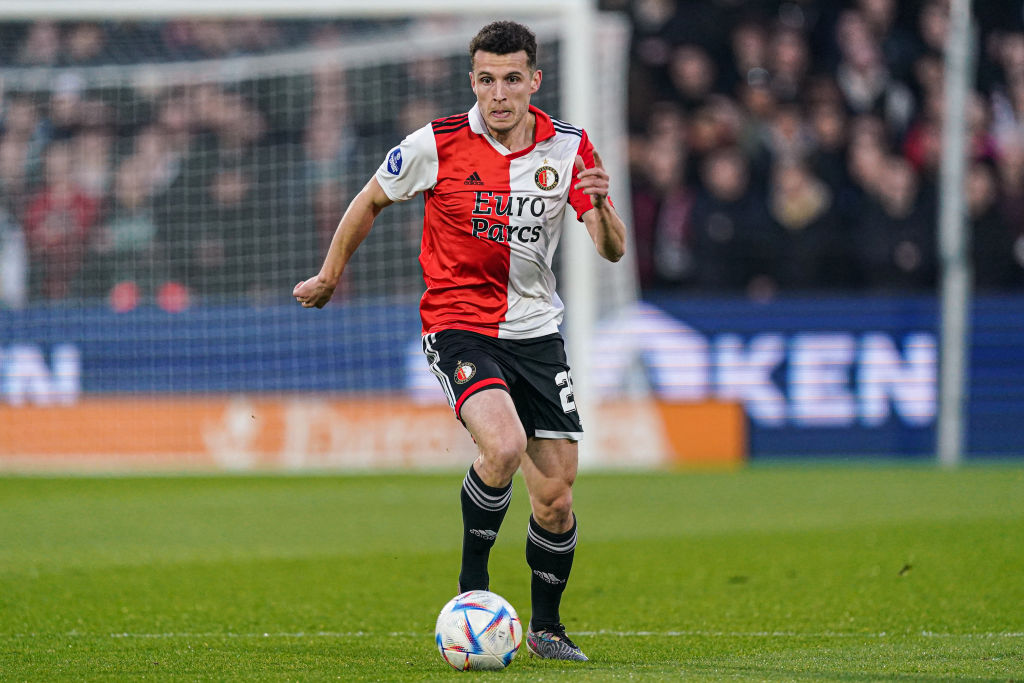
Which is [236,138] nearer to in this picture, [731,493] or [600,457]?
[600,457]

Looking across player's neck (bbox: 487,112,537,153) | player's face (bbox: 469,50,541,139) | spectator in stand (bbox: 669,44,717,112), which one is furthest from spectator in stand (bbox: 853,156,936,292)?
player's face (bbox: 469,50,541,139)

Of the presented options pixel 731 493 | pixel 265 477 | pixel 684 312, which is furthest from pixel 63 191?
pixel 731 493

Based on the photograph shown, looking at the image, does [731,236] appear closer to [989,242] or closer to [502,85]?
[989,242]

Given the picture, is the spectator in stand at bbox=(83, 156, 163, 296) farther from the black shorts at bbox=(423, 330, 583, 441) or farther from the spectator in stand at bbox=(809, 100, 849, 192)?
the black shorts at bbox=(423, 330, 583, 441)

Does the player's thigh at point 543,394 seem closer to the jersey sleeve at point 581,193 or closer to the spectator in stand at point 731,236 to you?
the jersey sleeve at point 581,193

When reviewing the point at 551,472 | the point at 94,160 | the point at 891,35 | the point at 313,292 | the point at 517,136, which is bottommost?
the point at 551,472

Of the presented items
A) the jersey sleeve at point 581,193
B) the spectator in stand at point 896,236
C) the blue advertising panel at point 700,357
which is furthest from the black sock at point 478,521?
the spectator in stand at point 896,236

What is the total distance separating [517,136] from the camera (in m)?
5.27

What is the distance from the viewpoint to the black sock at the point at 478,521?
504 centimetres

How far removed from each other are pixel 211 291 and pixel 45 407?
193cm

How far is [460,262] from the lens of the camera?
207 inches

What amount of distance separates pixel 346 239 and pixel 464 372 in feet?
2.12

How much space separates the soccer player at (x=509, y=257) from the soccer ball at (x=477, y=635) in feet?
1.07

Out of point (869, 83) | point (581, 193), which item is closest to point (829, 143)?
point (869, 83)
